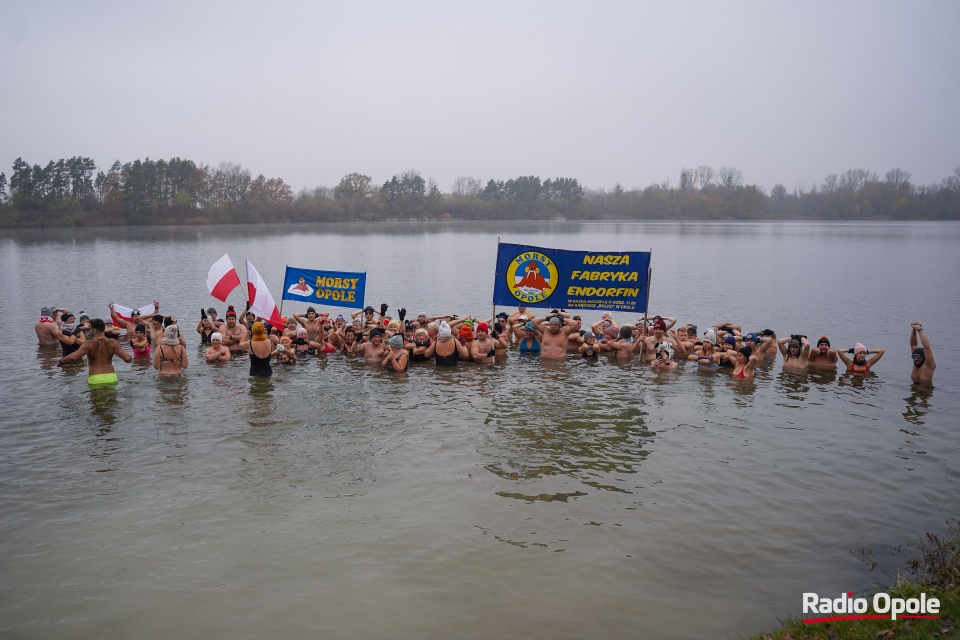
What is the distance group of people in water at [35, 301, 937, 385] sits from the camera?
14.1 meters

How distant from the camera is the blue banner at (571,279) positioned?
49.6 ft

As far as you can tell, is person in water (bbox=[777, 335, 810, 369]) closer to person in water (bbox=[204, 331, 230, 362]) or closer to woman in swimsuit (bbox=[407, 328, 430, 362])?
woman in swimsuit (bbox=[407, 328, 430, 362])

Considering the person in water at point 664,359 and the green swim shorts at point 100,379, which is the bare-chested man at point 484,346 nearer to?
the person in water at point 664,359

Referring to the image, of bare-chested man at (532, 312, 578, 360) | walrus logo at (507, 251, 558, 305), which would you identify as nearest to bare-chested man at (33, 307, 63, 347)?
walrus logo at (507, 251, 558, 305)

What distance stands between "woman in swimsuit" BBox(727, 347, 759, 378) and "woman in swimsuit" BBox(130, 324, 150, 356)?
45.0 ft

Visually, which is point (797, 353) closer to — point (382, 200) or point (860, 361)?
point (860, 361)

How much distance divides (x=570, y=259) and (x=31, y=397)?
465 inches

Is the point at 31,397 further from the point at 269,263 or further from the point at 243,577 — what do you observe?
the point at 269,263

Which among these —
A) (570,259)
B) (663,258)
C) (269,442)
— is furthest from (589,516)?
(663,258)

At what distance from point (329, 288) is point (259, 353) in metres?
4.36

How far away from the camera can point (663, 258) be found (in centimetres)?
5306

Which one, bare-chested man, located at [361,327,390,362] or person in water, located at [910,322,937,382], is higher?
person in water, located at [910,322,937,382]

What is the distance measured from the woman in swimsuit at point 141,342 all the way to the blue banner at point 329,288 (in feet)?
11.9

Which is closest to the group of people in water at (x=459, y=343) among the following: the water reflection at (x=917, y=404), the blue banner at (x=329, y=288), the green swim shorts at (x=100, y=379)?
the water reflection at (x=917, y=404)
